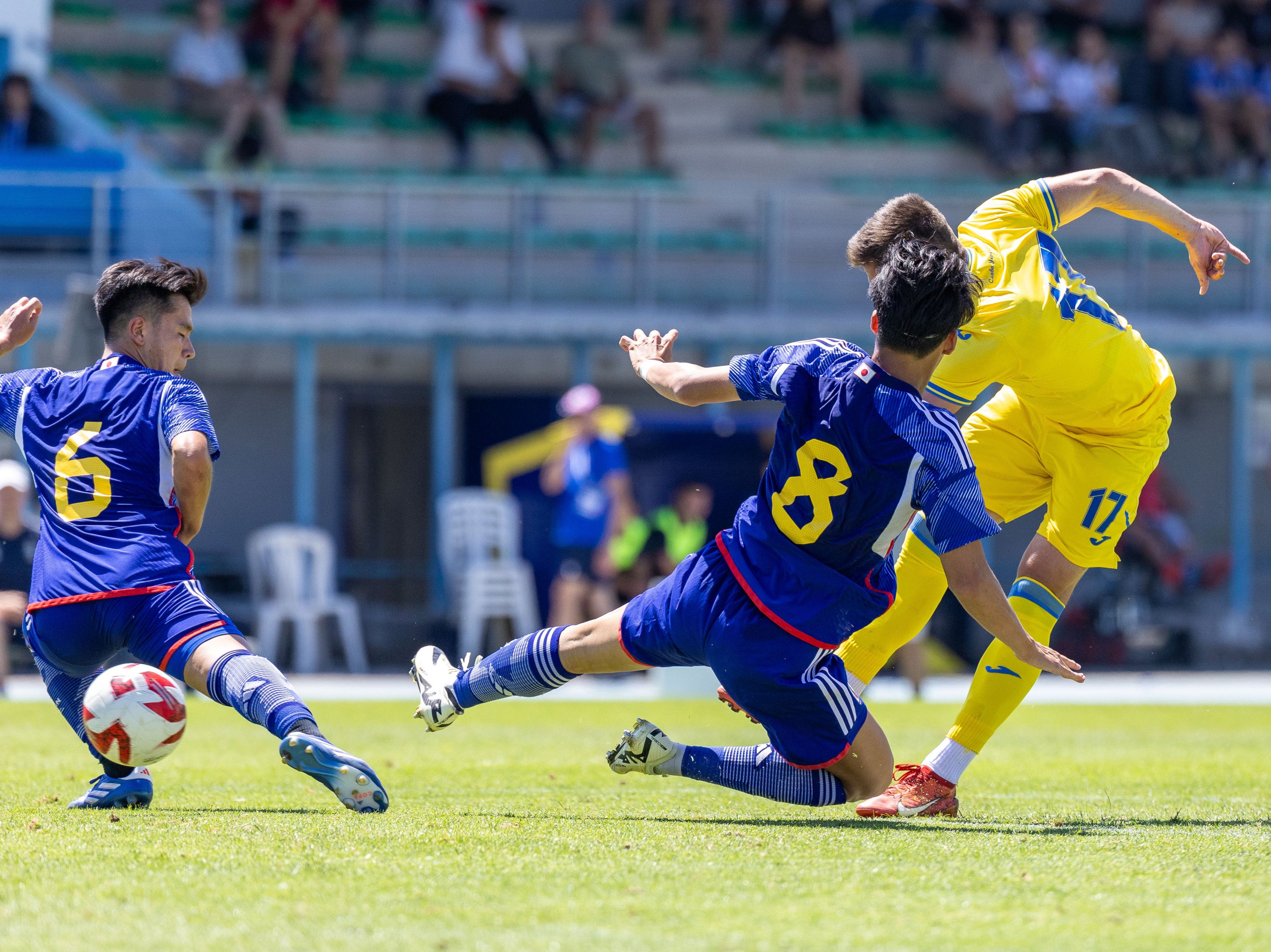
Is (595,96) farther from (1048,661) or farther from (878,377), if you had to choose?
(1048,661)

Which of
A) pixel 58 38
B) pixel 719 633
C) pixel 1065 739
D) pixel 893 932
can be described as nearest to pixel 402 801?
pixel 719 633

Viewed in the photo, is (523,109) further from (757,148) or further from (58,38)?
(58,38)

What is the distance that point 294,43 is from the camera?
738 inches

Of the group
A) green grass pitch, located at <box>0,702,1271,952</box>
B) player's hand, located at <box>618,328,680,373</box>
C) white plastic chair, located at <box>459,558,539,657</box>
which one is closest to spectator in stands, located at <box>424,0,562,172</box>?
white plastic chair, located at <box>459,558,539,657</box>

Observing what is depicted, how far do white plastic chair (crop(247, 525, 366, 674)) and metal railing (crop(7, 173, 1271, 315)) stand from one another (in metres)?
2.46

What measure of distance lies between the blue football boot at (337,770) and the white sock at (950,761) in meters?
1.70

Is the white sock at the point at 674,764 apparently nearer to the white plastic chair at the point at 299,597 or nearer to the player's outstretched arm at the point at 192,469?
the player's outstretched arm at the point at 192,469

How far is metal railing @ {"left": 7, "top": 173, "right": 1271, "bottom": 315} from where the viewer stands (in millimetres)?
15391

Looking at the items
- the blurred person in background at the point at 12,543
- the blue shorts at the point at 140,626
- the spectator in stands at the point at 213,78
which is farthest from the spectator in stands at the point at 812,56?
the blue shorts at the point at 140,626

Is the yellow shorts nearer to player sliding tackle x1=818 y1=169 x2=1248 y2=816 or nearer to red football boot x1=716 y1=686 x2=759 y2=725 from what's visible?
player sliding tackle x1=818 y1=169 x2=1248 y2=816

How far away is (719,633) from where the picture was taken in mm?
4438

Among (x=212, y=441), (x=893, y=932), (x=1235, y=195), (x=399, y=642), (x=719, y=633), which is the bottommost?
(x=399, y=642)

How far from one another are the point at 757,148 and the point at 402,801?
1540 centimetres

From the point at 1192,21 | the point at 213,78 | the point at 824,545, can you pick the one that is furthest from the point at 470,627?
the point at 1192,21
